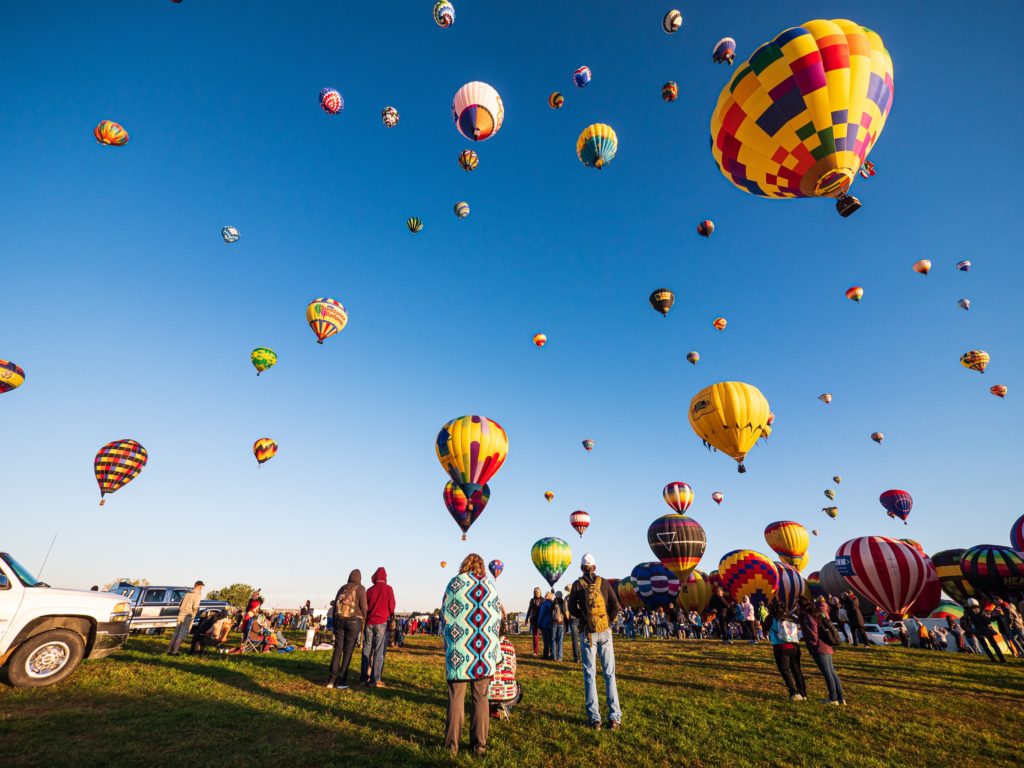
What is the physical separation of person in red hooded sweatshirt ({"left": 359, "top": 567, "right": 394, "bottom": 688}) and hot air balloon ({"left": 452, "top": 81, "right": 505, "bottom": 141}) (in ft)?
60.5

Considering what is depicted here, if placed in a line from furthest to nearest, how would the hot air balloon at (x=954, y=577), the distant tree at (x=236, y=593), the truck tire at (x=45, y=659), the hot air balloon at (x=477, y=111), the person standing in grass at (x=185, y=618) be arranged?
1. the distant tree at (x=236, y=593)
2. the hot air balloon at (x=954, y=577)
3. the hot air balloon at (x=477, y=111)
4. the person standing in grass at (x=185, y=618)
5. the truck tire at (x=45, y=659)

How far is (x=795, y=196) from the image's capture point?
541 inches

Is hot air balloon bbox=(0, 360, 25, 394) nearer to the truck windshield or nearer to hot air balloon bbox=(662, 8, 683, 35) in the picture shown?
the truck windshield

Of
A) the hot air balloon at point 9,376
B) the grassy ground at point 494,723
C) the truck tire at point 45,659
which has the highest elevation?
the hot air balloon at point 9,376

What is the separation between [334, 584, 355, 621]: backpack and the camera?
905 cm

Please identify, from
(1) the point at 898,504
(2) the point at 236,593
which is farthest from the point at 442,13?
(2) the point at 236,593

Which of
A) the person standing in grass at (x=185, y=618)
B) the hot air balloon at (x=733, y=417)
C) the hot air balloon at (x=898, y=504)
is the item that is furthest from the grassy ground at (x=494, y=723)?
the hot air balloon at (x=898, y=504)

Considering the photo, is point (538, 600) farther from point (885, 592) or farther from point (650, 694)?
point (885, 592)

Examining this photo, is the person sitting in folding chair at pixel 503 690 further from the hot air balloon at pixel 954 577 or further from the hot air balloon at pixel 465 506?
the hot air balloon at pixel 954 577

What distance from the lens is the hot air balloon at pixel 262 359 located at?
101ft

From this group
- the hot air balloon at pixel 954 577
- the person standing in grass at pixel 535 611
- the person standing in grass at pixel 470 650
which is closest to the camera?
the person standing in grass at pixel 470 650

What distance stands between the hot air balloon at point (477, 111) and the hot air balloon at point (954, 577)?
3018cm

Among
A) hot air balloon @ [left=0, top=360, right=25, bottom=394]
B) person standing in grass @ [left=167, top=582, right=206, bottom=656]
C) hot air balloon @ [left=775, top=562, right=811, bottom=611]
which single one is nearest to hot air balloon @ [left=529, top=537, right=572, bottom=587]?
hot air balloon @ [left=775, top=562, right=811, bottom=611]

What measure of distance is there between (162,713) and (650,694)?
7.93 metres
